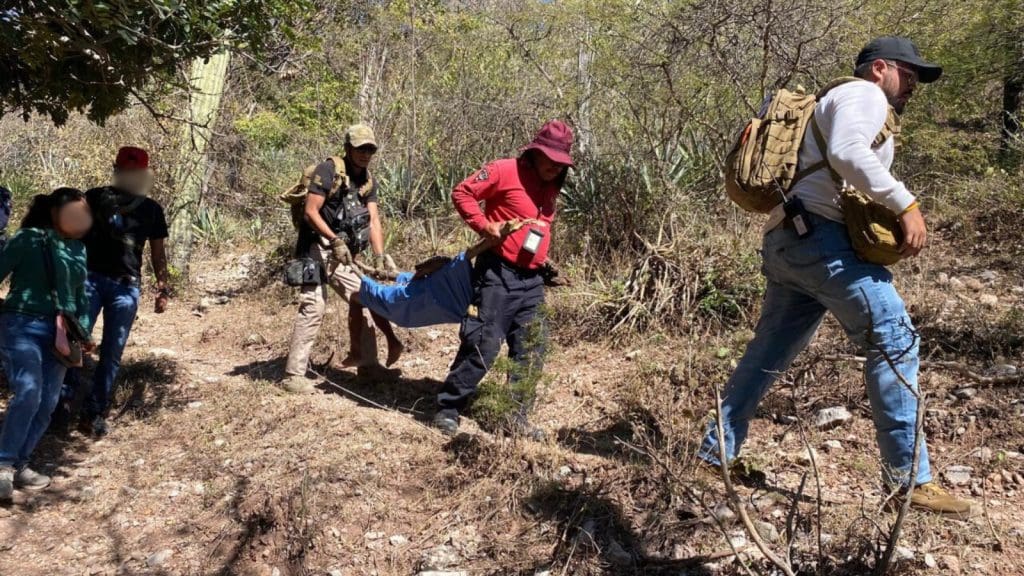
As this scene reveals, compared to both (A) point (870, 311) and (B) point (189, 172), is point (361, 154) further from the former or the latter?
(B) point (189, 172)

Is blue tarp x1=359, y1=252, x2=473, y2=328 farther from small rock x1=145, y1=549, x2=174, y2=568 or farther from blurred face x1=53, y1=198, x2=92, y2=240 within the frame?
small rock x1=145, y1=549, x2=174, y2=568

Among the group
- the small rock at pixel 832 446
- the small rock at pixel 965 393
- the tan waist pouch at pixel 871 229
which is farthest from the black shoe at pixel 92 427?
the small rock at pixel 965 393

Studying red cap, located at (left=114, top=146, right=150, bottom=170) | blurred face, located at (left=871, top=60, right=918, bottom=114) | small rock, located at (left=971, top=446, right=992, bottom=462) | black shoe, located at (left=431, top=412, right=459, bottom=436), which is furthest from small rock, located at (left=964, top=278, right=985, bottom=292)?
red cap, located at (left=114, top=146, right=150, bottom=170)

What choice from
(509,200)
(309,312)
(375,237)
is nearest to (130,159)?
(309,312)

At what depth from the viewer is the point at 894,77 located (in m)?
Answer: 3.10

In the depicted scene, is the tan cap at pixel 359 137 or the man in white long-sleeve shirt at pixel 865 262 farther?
the tan cap at pixel 359 137

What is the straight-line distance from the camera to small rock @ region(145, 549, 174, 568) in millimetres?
3619

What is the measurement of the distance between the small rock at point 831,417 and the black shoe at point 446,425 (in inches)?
76.5

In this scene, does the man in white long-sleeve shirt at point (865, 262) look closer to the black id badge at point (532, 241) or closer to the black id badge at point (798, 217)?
the black id badge at point (798, 217)

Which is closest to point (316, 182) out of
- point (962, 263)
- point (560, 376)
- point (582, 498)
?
point (560, 376)

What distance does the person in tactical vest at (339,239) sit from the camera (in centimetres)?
511

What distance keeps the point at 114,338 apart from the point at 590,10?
17.1ft

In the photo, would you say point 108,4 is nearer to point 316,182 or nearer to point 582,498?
point 316,182

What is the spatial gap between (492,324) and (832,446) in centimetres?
→ 187
